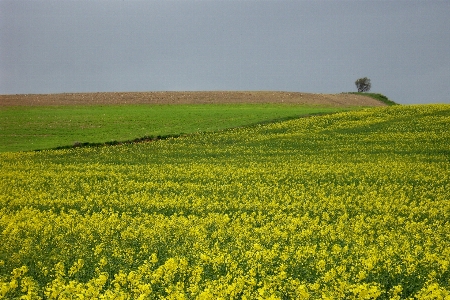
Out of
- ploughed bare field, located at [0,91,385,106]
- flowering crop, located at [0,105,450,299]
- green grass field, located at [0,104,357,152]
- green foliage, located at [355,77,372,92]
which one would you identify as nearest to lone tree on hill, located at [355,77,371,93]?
green foliage, located at [355,77,372,92]

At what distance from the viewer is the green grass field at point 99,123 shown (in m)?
50.0

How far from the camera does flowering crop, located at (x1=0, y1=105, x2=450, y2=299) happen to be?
10.2 m

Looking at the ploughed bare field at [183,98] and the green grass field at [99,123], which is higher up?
the ploughed bare field at [183,98]

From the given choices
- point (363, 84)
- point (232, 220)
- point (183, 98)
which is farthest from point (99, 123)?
point (363, 84)

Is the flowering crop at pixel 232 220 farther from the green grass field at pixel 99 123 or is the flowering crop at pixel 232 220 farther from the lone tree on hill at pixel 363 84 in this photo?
the lone tree on hill at pixel 363 84

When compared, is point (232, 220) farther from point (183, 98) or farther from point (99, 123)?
point (183, 98)

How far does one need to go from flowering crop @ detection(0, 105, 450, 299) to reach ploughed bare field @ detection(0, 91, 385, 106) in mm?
46213

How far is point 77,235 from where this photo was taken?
617 inches

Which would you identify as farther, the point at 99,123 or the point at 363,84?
the point at 363,84

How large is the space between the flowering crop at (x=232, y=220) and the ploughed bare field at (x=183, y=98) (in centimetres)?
4621

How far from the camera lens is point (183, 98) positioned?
94.0m

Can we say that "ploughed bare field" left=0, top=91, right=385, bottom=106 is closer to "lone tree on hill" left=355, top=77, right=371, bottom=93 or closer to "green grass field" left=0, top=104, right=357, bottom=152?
"green grass field" left=0, top=104, right=357, bottom=152

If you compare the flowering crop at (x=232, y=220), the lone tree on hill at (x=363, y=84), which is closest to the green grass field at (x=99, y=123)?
the flowering crop at (x=232, y=220)

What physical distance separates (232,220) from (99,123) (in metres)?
46.1
